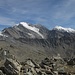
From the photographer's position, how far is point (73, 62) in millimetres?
87688

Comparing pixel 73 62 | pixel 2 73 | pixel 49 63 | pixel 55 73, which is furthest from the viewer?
pixel 73 62

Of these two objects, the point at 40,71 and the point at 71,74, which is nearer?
the point at 40,71

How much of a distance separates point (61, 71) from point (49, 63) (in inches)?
488

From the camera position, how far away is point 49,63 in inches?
2852

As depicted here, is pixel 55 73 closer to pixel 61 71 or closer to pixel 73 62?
pixel 61 71

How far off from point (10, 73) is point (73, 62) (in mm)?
43369

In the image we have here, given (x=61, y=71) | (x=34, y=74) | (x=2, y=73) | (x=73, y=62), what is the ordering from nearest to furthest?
(x=2, y=73)
(x=34, y=74)
(x=61, y=71)
(x=73, y=62)

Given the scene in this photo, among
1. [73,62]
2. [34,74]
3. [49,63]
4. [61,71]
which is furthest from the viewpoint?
[73,62]

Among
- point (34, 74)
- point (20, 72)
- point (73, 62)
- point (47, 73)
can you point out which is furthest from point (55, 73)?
point (73, 62)

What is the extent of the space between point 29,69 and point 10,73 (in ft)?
18.6

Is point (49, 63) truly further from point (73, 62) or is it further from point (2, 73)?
point (2, 73)

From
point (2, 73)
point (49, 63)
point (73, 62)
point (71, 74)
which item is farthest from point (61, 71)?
point (73, 62)

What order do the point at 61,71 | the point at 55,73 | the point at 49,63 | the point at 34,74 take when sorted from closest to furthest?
1. the point at 34,74
2. the point at 55,73
3. the point at 61,71
4. the point at 49,63

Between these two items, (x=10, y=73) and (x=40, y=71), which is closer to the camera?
(x=10, y=73)
